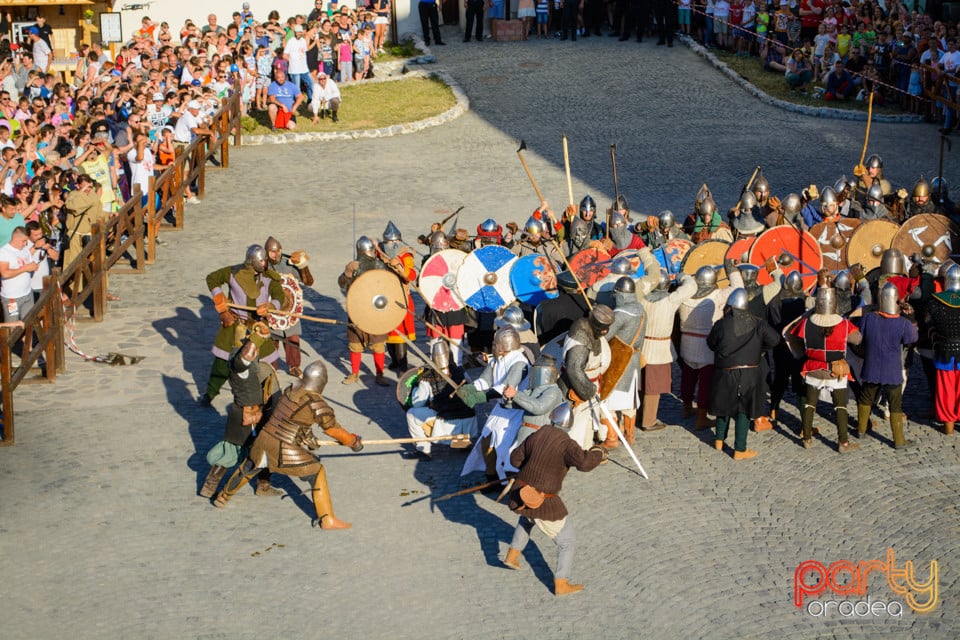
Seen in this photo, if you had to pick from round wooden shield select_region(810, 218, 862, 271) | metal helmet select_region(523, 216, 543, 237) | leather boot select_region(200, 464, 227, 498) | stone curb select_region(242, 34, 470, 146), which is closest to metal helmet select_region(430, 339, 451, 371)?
leather boot select_region(200, 464, 227, 498)

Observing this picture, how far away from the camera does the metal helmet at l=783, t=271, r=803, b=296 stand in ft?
35.6

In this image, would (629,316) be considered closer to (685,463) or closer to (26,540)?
(685,463)

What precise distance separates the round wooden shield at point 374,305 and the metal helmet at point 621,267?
6.01 feet

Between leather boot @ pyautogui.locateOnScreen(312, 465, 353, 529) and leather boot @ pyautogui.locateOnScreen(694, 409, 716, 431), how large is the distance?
321 centimetres

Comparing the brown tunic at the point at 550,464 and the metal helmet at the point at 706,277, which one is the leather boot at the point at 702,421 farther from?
the brown tunic at the point at 550,464

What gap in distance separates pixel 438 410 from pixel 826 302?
3124 millimetres

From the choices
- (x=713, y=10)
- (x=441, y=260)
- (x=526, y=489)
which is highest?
(x=713, y=10)

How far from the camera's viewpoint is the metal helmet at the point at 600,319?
9.62m

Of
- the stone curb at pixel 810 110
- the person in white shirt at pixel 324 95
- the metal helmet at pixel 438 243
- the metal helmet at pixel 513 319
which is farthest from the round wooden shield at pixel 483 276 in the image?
the stone curb at pixel 810 110

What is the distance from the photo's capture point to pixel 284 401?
8961 millimetres

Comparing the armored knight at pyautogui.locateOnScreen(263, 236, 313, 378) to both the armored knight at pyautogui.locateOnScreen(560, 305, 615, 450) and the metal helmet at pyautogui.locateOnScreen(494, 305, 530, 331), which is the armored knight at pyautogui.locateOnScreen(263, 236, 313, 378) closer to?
the metal helmet at pyautogui.locateOnScreen(494, 305, 530, 331)

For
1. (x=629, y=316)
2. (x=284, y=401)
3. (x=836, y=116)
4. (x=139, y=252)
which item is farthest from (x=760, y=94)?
(x=284, y=401)

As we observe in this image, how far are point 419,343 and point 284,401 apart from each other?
→ 382cm

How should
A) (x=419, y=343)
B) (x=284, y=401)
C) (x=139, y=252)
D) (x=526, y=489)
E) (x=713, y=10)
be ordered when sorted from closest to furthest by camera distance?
(x=526, y=489) < (x=284, y=401) < (x=419, y=343) < (x=139, y=252) < (x=713, y=10)
